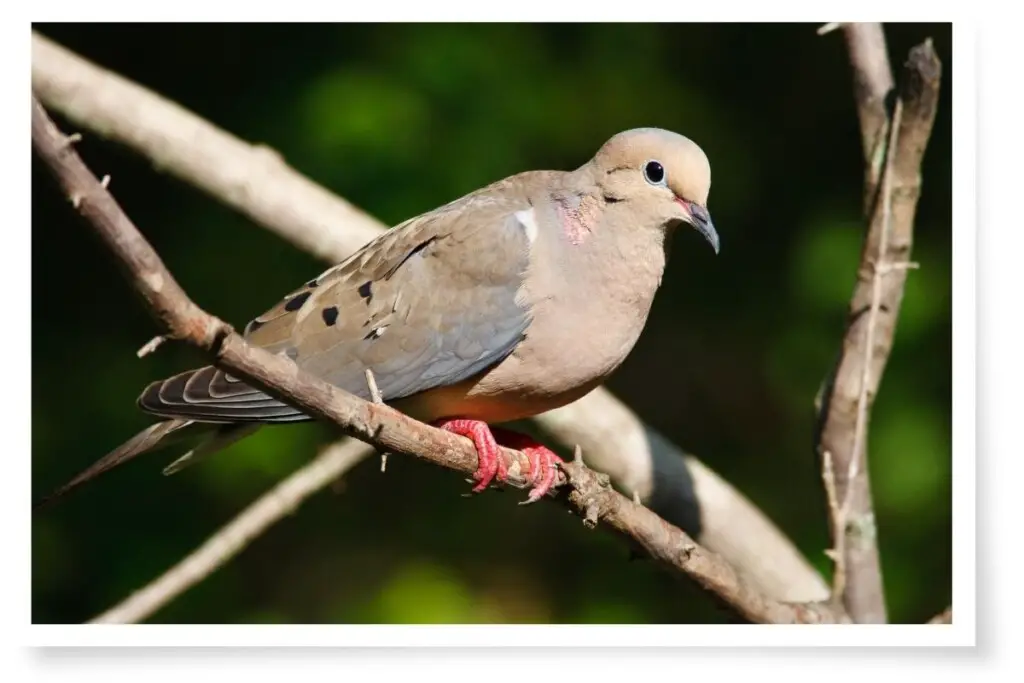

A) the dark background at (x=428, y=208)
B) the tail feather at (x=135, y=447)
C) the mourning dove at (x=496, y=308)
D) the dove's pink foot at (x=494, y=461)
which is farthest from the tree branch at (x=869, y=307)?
the tail feather at (x=135, y=447)

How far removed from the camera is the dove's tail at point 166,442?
227cm

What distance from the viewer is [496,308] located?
7.42ft

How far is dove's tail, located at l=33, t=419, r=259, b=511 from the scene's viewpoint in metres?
2.27

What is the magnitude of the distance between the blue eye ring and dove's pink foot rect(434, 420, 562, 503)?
533mm

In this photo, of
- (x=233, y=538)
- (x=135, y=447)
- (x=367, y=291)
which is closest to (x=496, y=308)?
(x=367, y=291)

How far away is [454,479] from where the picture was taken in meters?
3.71

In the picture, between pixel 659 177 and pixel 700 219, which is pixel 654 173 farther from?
pixel 700 219

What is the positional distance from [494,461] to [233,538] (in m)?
0.81

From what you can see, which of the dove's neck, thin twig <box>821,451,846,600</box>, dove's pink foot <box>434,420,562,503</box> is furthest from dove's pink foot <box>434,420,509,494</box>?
thin twig <box>821,451,846,600</box>

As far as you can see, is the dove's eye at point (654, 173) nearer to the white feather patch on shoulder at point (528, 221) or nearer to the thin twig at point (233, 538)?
the white feather patch on shoulder at point (528, 221)
